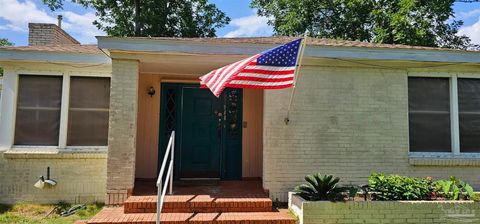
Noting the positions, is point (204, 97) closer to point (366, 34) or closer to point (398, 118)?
point (398, 118)

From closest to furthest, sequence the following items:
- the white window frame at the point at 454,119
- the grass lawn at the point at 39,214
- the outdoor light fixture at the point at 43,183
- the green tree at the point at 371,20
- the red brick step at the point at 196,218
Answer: the red brick step at the point at 196,218 → the grass lawn at the point at 39,214 → the outdoor light fixture at the point at 43,183 → the white window frame at the point at 454,119 → the green tree at the point at 371,20

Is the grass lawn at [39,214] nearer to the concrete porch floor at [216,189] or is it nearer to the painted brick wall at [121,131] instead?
the painted brick wall at [121,131]

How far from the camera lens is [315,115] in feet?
19.0

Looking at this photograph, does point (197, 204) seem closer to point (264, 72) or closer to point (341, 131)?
point (264, 72)

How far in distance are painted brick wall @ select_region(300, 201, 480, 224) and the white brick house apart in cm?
111

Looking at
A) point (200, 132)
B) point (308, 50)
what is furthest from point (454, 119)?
point (200, 132)

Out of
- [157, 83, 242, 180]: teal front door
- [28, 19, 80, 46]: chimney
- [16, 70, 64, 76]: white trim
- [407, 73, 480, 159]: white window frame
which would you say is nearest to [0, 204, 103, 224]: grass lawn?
[157, 83, 242, 180]: teal front door

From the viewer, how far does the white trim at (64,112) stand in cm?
586

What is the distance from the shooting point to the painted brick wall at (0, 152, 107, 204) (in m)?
5.72

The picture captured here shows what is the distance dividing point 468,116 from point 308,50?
3.37 meters

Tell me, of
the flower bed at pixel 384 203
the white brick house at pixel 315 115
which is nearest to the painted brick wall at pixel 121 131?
the white brick house at pixel 315 115

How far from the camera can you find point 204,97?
22.7 feet

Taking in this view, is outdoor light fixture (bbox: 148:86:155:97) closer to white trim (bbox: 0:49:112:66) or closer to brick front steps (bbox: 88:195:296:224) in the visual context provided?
white trim (bbox: 0:49:112:66)

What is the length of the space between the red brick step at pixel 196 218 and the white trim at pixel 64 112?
1746mm
